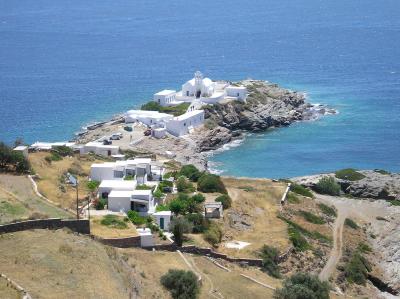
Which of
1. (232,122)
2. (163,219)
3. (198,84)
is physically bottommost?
(232,122)

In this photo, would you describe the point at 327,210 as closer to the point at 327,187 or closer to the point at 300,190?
the point at 300,190

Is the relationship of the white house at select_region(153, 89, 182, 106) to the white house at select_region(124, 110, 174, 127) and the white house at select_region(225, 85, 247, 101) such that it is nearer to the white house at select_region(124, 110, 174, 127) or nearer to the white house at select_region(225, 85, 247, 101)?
the white house at select_region(124, 110, 174, 127)

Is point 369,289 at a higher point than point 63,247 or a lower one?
lower

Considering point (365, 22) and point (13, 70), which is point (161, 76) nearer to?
point (13, 70)

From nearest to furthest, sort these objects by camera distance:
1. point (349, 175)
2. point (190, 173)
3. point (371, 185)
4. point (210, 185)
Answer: point (210, 185) → point (190, 173) → point (371, 185) → point (349, 175)

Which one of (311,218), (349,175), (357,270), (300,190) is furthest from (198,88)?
(357,270)

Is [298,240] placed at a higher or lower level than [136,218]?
lower

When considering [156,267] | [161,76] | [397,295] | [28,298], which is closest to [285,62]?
[161,76]
